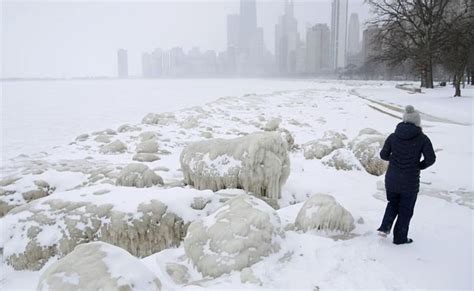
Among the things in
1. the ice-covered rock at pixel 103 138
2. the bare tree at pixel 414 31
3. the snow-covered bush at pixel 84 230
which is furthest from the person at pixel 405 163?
the bare tree at pixel 414 31

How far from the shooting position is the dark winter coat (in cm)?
443

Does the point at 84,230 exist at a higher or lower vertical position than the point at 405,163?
lower

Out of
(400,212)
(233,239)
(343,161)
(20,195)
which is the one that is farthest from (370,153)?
(20,195)

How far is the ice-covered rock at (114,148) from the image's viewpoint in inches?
539

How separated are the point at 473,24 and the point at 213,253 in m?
33.4

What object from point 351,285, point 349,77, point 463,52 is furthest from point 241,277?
point 349,77

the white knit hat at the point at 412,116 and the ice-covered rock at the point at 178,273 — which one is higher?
the white knit hat at the point at 412,116

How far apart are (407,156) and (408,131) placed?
0.31m

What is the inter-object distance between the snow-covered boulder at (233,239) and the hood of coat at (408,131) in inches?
77.3

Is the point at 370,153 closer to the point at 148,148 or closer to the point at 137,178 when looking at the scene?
the point at 137,178

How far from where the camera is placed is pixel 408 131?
4438 millimetres

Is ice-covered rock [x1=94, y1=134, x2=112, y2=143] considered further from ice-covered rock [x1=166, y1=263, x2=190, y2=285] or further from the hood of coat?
the hood of coat

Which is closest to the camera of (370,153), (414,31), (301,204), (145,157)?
(301,204)

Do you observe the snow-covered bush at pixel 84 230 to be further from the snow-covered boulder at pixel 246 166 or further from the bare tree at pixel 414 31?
the bare tree at pixel 414 31
